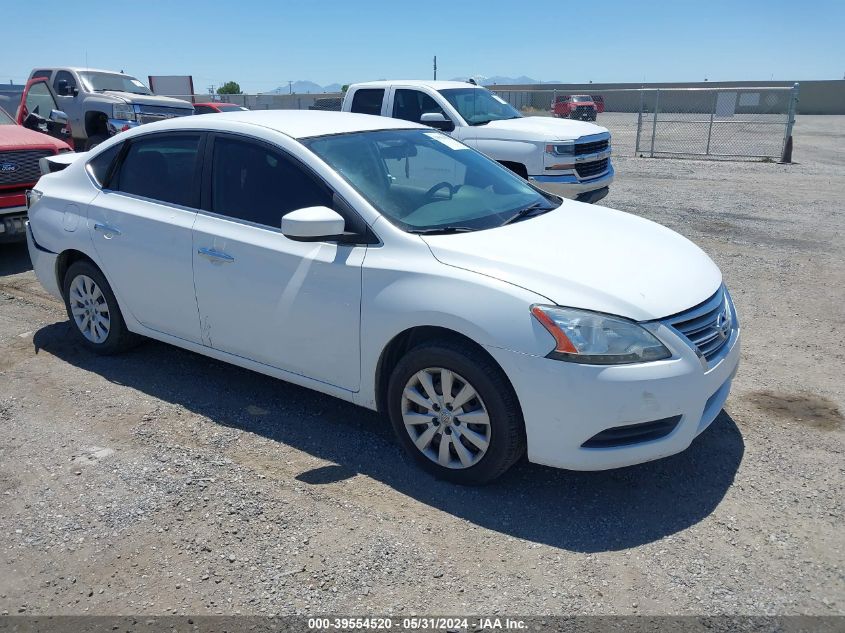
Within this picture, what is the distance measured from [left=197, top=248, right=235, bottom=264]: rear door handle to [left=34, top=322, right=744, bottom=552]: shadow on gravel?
3.22ft

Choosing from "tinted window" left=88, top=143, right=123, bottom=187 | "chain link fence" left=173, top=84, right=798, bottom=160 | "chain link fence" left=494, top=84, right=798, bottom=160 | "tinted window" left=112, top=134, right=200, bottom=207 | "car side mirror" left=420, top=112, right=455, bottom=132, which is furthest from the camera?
"chain link fence" left=173, top=84, right=798, bottom=160

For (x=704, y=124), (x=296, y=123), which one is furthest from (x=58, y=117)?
(x=704, y=124)

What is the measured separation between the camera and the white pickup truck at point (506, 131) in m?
9.53

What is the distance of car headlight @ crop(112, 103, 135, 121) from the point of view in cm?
1253

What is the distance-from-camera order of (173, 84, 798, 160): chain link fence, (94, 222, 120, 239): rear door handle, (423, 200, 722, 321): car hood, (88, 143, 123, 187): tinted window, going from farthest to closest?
(173, 84, 798, 160): chain link fence, (88, 143, 123, 187): tinted window, (94, 222, 120, 239): rear door handle, (423, 200, 722, 321): car hood

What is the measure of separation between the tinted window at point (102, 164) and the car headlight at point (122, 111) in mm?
8167

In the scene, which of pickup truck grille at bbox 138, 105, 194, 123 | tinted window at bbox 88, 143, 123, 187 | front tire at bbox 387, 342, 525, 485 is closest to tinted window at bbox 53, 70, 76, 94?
pickup truck grille at bbox 138, 105, 194, 123

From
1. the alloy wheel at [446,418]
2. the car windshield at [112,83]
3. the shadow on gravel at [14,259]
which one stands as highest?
the car windshield at [112,83]

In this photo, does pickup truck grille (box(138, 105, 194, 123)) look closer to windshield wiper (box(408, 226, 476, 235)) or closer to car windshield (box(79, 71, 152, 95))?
car windshield (box(79, 71, 152, 95))

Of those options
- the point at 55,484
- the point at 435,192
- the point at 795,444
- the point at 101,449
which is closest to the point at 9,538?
the point at 55,484

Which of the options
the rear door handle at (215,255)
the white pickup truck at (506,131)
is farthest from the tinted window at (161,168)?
the white pickup truck at (506,131)

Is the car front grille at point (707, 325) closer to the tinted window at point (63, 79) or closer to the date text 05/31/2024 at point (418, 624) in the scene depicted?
the date text 05/31/2024 at point (418, 624)

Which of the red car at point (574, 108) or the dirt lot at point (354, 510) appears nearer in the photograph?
the dirt lot at point (354, 510)

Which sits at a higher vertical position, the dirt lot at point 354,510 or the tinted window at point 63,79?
the tinted window at point 63,79
